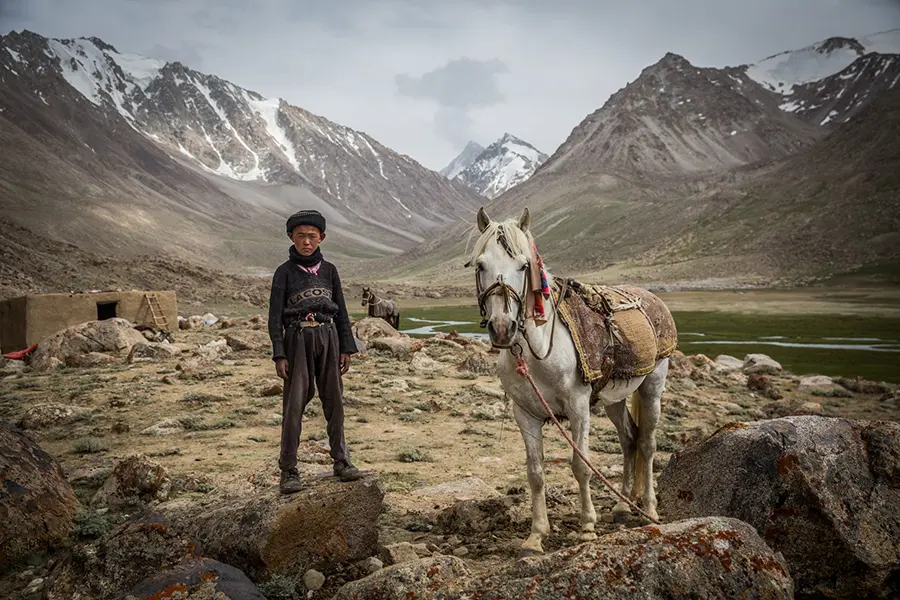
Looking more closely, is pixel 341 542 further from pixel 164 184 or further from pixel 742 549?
pixel 164 184

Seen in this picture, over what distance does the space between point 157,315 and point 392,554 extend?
73.8ft

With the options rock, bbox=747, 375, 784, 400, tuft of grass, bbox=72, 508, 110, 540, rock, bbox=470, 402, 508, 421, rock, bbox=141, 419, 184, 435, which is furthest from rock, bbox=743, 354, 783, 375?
tuft of grass, bbox=72, 508, 110, 540

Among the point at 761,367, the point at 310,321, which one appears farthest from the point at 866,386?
the point at 310,321

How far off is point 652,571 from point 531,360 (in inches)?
92.0

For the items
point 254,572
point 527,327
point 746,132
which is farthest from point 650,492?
point 746,132

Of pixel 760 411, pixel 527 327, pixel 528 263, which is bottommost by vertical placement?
pixel 760 411

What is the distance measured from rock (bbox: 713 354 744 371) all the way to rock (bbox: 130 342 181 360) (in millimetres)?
18893

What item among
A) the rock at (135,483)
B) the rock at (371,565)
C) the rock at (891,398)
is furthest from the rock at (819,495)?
the rock at (891,398)

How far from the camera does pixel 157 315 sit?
23.7 m

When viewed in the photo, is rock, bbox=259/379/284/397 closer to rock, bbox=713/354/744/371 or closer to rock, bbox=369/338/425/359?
rock, bbox=369/338/425/359

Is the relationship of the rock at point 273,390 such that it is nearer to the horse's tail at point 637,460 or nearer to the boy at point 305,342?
the boy at point 305,342

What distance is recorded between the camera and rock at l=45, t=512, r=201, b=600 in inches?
154

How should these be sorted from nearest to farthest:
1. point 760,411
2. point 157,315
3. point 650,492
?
1. point 650,492
2. point 760,411
3. point 157,315

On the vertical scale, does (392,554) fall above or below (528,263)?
below
